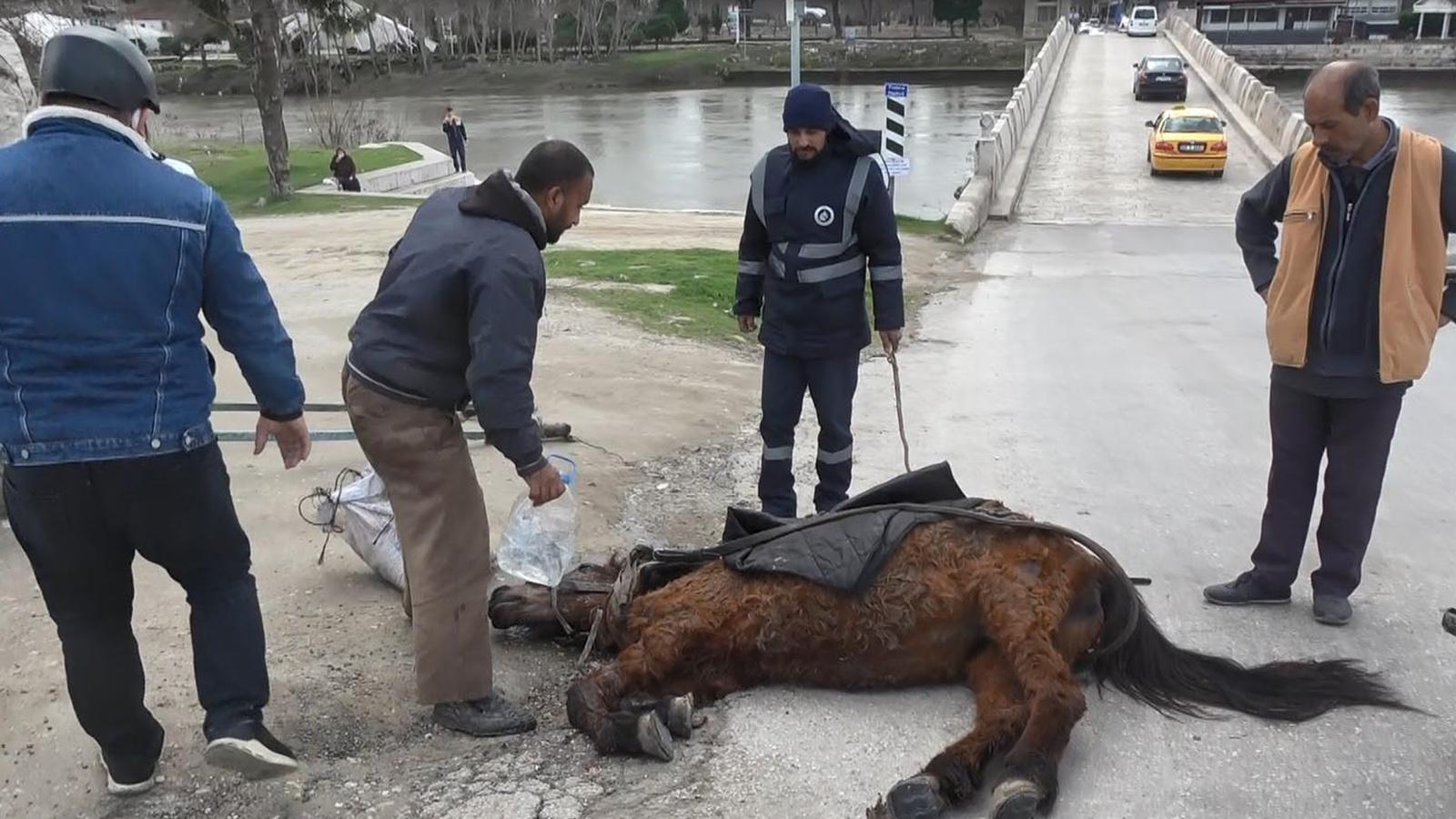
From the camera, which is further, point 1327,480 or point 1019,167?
point 1019,167

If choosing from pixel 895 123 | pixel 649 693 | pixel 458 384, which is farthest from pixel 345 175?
pixel 649 693

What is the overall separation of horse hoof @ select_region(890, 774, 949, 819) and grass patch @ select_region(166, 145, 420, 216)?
1946 centimetres

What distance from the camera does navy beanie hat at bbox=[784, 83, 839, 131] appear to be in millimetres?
4656

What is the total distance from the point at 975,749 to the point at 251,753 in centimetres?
197

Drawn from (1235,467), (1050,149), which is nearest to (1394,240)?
(1235,467)

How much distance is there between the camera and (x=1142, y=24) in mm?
60938

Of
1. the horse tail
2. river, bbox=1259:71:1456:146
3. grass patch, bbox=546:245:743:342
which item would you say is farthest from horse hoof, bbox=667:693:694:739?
river, bbox=1259:71:1456:146

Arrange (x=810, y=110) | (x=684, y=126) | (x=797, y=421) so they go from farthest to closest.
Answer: (x=684, y=126)
(x=797, y=421)
(x=810, y=110)

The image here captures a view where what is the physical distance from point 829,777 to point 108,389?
2.19 m

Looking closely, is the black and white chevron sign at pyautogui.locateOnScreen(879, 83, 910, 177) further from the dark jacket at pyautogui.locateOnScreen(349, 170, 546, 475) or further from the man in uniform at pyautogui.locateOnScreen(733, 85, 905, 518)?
the dark jacket at pyautogui.locateOnScreen(349, 170, 546, 475)

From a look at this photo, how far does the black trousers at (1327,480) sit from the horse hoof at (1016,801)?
194 centimetres

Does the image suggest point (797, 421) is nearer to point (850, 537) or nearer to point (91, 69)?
point (850, 537)

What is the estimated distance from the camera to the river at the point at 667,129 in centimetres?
3256

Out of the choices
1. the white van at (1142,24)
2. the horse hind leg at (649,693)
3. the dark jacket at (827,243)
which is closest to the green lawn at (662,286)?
the dark jacket at (827,243)
